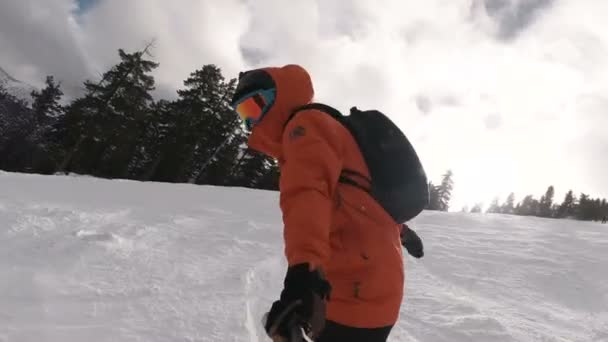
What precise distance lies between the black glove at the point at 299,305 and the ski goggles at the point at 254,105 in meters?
0.88

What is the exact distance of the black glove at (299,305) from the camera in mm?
1529

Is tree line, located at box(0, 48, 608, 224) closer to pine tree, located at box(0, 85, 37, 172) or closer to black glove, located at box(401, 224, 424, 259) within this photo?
pine tree, located at box(0, 85, 37, 172)

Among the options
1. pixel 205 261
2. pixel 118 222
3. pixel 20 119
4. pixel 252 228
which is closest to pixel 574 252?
pixel 252 228

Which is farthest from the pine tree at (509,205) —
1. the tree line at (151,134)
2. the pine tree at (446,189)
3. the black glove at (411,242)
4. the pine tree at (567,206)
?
the black glove at (411,242)

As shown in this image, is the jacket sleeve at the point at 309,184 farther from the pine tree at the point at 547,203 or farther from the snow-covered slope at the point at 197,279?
the pine tree at the point at 547,203

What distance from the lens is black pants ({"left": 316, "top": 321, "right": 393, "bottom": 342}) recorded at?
6.08 ft

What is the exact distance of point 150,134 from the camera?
3425cm

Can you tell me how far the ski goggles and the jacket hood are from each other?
0.09 feet

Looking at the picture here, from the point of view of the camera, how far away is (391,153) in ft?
6.35

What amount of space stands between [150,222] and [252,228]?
2019 mm

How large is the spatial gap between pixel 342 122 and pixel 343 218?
0.48m

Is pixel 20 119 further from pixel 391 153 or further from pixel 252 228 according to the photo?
pixel 391 153

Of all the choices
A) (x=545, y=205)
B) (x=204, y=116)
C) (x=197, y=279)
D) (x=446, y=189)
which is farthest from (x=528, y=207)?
(x=197, y=279)

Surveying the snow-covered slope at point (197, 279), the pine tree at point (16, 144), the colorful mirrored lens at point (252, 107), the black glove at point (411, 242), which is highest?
the pine tree at point (16, 144)
